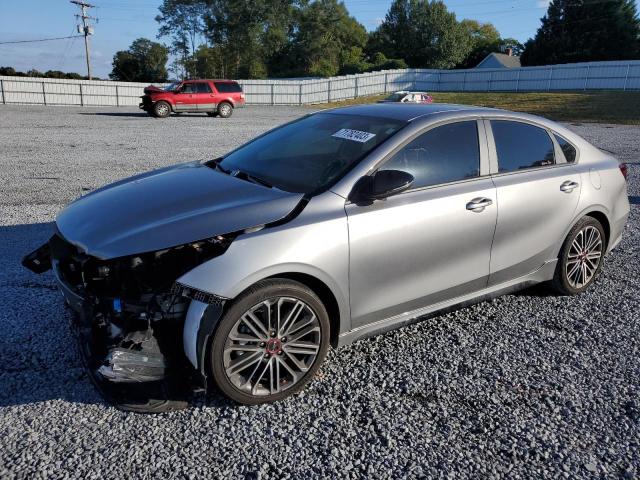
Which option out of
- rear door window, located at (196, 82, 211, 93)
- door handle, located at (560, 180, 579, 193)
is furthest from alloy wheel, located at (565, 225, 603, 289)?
rear door window, located at (196, 82, 211, 93)

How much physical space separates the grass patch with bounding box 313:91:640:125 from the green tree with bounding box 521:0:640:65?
28339 millimetres

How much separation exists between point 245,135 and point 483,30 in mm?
102217

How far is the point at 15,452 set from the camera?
2656 millimetres

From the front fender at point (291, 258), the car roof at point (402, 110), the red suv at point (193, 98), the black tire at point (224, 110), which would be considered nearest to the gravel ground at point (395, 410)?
the front fender at point (291, 258)

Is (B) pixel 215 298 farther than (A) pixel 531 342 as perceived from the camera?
No

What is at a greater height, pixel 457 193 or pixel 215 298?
pixel 457 193

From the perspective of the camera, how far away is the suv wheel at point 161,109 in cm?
2538

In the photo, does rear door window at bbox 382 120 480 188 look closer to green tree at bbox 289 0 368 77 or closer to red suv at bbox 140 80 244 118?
red suv at bbox 140 80 244 118

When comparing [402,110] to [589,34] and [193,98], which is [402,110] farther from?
[589,34]

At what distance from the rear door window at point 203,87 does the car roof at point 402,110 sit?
23.5 m

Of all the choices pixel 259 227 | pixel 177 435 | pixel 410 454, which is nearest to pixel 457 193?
pixel 259 227

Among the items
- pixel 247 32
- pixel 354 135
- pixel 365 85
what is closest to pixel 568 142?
pixel 354 135

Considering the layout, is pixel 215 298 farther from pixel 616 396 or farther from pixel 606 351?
pixel 606 351

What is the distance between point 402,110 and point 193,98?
23.9 m
